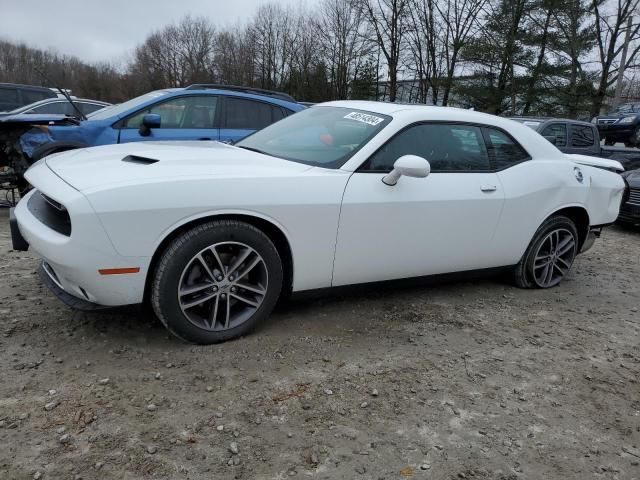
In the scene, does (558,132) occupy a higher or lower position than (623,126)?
lower

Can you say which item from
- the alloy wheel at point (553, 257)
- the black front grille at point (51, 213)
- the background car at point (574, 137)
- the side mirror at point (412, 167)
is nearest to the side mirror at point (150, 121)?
the black front grille at point (51, 213)

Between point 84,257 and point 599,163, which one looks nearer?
point 84,257

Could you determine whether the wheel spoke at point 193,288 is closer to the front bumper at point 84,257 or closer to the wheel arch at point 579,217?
the front bumper at point 84,257

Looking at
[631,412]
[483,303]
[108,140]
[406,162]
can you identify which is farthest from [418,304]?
[108,140]

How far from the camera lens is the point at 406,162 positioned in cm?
300

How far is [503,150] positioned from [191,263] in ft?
8.74

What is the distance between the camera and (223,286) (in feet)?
9.29

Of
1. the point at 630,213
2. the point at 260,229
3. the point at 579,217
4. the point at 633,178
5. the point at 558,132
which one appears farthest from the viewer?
the point at 558,132

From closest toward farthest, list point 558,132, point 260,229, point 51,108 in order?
1. point 260,229
2. point 558,132
3. point 51,108

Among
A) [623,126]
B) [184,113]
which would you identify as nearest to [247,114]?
[184,113]

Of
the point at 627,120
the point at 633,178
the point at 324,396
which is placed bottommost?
the point at 324,396

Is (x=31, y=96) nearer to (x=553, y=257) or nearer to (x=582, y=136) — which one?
(x=582, y=136)

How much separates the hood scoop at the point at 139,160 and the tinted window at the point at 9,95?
1244 centimetres

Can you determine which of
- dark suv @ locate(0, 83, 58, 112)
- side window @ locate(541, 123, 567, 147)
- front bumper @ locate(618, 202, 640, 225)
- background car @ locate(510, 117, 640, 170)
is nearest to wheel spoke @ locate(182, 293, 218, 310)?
front bumper @ locate(618, 202, 640, 225)
